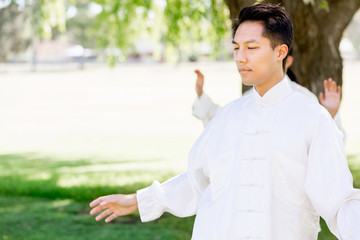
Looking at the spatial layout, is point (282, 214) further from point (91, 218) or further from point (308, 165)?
point (91, 218)

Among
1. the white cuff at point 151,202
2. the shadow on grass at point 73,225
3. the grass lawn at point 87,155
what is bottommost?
the grass lawn at point 87,155

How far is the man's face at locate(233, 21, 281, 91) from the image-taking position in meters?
2.44

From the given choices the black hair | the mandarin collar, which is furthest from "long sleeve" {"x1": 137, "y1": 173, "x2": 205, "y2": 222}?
the black hair

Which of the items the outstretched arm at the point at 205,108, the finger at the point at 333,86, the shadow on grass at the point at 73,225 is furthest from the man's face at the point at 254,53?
the shadow on grass at the point at 73,225

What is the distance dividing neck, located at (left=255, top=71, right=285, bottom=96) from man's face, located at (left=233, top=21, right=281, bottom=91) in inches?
1.4

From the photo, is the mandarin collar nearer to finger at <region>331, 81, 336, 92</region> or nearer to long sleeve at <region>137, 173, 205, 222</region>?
long sleeve at <region>137, 173, 205, 222</region>

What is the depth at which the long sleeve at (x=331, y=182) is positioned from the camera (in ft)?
7.38

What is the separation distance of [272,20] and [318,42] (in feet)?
15.9

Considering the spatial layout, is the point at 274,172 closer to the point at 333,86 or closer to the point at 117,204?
the point at 117,204

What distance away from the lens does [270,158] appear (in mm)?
Answer: 2426

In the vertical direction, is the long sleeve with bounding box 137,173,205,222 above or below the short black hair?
below

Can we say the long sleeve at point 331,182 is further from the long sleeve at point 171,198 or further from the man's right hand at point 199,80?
the man's right hand at point 199,80

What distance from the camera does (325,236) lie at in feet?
22.5

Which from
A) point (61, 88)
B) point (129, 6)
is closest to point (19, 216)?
point (129, 6)
